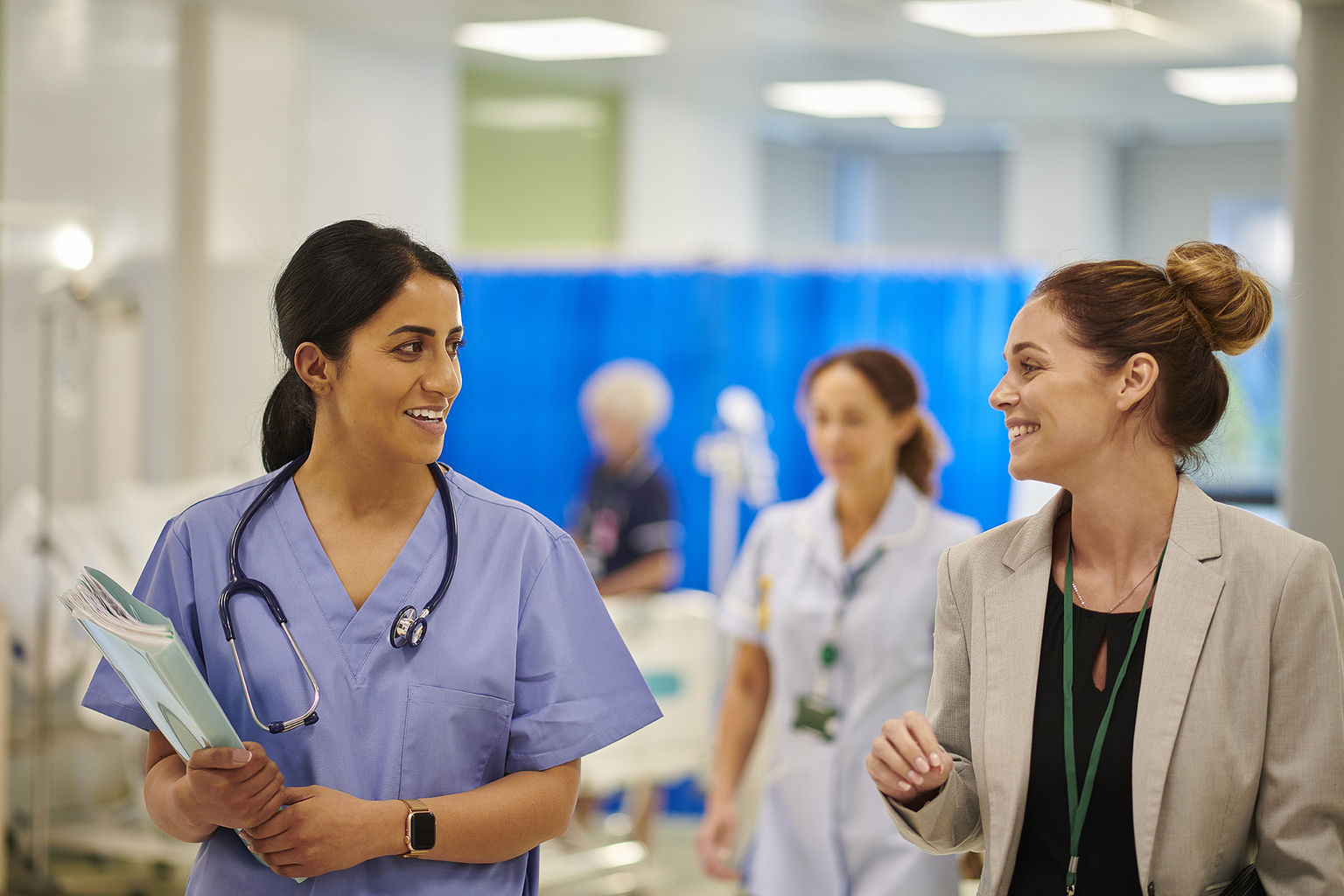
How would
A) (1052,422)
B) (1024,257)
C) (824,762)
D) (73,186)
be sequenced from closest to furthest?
1. (1052,422)
2. (824,762)
3. (1024,257)
4. (73,186)

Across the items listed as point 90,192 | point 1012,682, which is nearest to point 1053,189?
point 90,192

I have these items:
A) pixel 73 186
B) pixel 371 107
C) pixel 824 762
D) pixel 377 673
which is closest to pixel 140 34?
pixel 73 186

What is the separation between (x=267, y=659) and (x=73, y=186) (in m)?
4.31

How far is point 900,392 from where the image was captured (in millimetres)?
2756

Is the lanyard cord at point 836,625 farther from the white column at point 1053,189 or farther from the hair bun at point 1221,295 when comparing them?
the white column at point 1053,189

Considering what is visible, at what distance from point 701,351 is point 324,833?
4.00 meters

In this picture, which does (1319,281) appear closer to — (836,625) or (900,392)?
(900,392)

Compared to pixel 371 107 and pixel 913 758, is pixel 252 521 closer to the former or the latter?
pixel 913 758

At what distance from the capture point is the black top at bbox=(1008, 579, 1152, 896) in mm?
1499

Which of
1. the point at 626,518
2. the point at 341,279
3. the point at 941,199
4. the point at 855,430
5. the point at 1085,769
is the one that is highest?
the point at 941,199

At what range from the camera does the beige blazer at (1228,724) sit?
145 centimetres

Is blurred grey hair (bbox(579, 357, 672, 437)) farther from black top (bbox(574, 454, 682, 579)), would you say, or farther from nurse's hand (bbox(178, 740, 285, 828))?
nurse's hand (bbox(178, 740, 285, 828))

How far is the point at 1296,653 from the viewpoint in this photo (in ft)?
4.80

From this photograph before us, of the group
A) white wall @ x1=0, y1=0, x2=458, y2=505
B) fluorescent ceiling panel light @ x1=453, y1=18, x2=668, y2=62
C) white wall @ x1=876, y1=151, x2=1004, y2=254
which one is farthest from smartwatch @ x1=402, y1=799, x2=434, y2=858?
white wall @ x1=876, y1=151, x2=1004, y2=254
